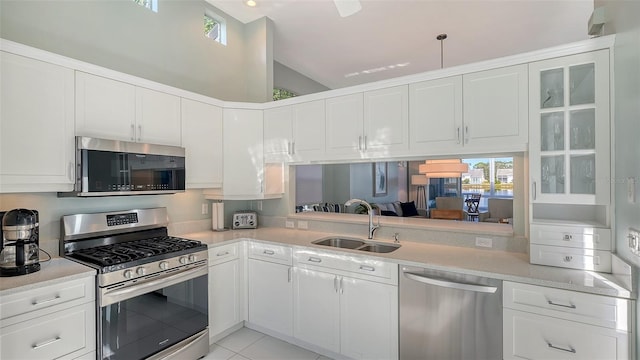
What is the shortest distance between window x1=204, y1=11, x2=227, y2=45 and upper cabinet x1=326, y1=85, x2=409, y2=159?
68.6 inches

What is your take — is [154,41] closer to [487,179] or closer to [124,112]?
[124,112]

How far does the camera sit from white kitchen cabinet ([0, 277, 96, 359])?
1.52 meters

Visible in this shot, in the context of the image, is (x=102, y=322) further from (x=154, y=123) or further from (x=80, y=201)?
(x=154, y=123)

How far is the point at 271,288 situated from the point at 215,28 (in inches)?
120

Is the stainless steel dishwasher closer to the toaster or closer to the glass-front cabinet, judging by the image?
the glass-front cabinet

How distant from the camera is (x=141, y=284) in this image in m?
2.00

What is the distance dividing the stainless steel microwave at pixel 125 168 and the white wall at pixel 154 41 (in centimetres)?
84

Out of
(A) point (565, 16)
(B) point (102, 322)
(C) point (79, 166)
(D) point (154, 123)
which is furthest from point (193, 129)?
(A) point (565, 16)

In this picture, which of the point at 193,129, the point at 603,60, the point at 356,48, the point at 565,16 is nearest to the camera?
the point at 603,60

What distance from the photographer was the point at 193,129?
285 cm

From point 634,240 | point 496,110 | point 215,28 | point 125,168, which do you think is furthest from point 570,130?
point 215,28

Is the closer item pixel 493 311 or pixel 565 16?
pixel 493 311

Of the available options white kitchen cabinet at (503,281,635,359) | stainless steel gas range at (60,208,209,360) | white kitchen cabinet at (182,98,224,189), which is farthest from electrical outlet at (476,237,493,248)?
white kitchen cabinet at (182,98,224,189)

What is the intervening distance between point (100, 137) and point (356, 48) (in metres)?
3.52
